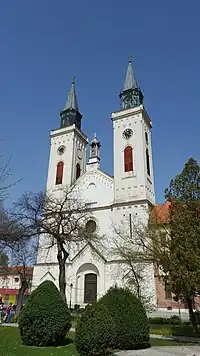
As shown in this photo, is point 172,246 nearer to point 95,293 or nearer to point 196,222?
point 196,222

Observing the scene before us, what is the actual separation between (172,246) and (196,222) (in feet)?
5.35

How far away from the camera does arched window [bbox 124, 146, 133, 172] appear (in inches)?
1412

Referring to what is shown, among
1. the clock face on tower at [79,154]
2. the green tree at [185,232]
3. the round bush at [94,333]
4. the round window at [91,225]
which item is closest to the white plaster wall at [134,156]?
the round window at [91,225]

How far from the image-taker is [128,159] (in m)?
36.5

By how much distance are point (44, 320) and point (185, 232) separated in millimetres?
6634

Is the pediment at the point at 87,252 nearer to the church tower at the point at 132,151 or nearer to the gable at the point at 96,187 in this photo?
the gable at the point at 96,187

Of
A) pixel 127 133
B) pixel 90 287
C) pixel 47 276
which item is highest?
pixel 127 133

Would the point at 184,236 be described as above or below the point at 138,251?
below

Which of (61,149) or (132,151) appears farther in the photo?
(61,149)

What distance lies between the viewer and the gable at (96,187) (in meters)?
36.0

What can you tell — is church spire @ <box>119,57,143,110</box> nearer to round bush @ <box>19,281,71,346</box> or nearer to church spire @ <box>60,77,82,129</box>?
church spire @ <box>60,77,82,129</box>

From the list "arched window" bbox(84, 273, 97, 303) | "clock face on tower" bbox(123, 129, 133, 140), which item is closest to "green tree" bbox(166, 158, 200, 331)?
"arched window" bbox(84, 273, 97, 303)

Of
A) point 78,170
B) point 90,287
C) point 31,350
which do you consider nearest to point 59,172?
point 78,170

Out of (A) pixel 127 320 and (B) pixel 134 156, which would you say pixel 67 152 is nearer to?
(B) pixel 134 156
